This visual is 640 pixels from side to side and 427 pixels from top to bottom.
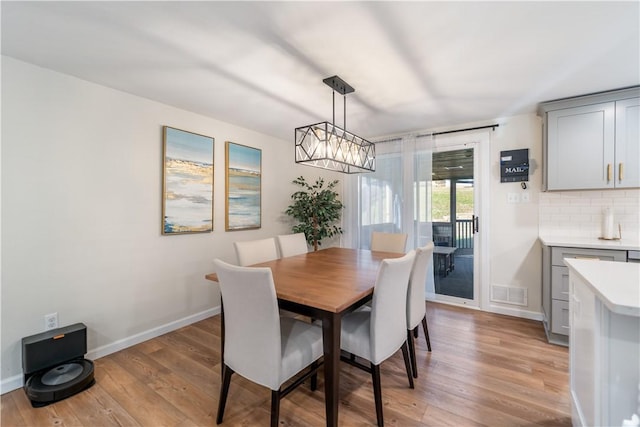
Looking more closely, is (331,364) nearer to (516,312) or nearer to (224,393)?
(224,393)

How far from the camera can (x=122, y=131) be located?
99.5 inches

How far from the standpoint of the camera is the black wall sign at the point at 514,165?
10.3 ft

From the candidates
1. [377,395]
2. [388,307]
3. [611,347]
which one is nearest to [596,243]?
[611,347]

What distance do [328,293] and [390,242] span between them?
5.96 ft

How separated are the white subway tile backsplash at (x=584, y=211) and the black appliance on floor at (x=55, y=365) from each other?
4.44 metres

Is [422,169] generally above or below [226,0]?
below

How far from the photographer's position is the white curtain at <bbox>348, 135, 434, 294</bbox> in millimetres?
3740

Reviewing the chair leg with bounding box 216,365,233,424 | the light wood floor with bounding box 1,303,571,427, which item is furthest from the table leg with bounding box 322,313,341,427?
the chair leg with bounding box 216,365,233,424

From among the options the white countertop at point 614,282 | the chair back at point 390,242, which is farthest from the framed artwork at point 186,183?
the white countertop at point 614,282

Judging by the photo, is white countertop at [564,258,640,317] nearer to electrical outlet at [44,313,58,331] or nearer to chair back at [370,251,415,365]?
chair back at [370,251,415,365]

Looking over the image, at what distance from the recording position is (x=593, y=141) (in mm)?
2652

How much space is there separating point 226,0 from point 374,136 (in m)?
3.04

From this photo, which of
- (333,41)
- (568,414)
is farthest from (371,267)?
(333,41)

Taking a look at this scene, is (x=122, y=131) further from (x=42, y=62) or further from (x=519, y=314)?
(x=519, y=314)
